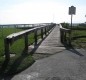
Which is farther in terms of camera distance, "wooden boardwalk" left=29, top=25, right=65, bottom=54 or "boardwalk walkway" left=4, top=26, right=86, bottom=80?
"wooden boardwalk" left=29, top=25, right=65, bottom=54

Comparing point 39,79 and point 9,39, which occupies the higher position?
point 9,39

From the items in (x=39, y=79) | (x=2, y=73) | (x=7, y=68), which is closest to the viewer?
(x=39, y=79)

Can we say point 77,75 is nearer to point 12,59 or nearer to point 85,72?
point 85,72

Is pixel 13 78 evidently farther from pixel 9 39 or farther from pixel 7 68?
pixel 9 39

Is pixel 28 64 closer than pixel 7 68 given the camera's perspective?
No

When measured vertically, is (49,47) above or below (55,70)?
below

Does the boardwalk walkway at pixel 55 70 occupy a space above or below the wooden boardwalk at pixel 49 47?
above

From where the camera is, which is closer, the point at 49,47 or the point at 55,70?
the point at 55,70

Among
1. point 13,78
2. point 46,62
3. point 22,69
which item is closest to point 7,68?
point 22,69

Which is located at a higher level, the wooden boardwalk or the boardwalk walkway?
the boardwalk walkway

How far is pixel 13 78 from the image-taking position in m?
7.17

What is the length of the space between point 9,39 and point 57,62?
1.85m

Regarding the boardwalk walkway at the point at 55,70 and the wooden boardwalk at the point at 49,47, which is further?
the wooden boardwalk at the point at 49,47

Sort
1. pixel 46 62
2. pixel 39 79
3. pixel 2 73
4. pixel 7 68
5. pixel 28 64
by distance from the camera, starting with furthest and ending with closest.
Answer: pixel 46 62 < pixel 28 64 < pixel 7 68 < pixel 2 73 < pixel 39 79
